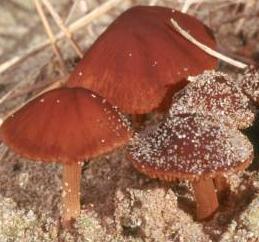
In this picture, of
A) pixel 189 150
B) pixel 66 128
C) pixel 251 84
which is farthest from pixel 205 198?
pixel 66 128

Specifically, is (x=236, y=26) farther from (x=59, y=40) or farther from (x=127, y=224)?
(x=127, y=224)

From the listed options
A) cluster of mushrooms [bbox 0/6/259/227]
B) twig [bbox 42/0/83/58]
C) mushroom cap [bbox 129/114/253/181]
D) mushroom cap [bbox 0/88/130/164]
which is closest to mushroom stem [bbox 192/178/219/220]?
cluster of mushrooms [bbox 0/6/259/227]

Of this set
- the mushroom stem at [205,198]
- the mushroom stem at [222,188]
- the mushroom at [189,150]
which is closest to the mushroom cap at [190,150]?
the mushroom at [189,150]

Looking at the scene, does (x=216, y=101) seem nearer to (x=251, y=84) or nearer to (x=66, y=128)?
(x=251, y=84)

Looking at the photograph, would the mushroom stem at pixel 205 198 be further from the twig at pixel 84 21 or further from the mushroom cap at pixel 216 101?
the twig at pixel 84 21

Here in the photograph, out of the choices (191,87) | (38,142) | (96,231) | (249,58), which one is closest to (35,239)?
(96,231)

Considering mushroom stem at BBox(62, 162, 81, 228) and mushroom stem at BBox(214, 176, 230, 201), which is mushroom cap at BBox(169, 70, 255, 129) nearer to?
mushroom stem at BBox(214, 176, 230, 201)
